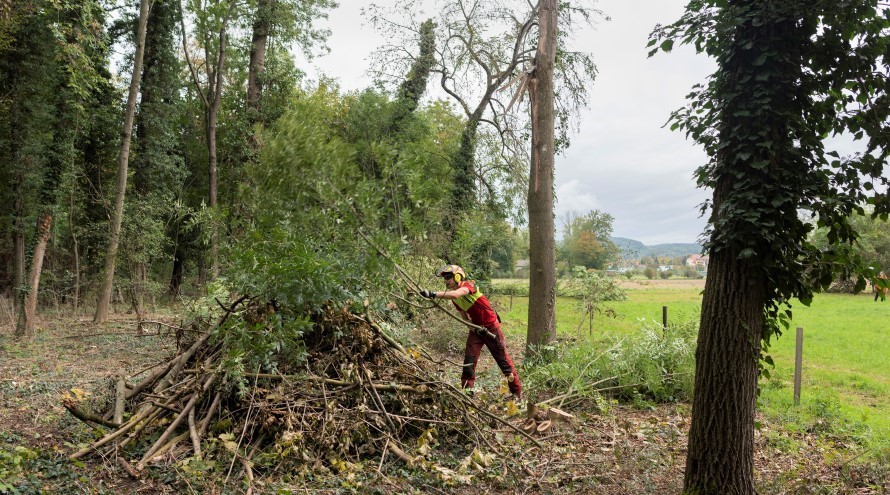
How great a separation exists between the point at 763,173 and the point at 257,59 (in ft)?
61.1

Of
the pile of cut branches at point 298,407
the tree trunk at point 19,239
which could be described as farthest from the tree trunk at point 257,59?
the pile of cut branches at point 298,407

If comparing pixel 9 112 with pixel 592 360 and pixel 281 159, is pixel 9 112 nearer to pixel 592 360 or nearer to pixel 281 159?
pixel 281 159

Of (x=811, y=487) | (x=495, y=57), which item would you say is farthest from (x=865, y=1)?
(x=495, y=57)

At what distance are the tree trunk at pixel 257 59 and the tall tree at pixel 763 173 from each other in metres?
17.2

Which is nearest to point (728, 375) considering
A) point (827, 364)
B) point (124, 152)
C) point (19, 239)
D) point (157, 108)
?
point (827, 364)

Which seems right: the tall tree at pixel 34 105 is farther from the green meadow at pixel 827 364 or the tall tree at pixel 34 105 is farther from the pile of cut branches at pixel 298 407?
the green meadow at pixel 827 364

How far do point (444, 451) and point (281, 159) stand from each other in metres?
3.07

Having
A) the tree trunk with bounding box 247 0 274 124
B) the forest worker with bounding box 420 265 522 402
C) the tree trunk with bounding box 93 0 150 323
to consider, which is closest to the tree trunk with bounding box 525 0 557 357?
the forest worker with bounding box 420 265 522 402

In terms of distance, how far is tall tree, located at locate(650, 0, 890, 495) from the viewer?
3.93 metres

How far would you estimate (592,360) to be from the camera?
7.98 metres

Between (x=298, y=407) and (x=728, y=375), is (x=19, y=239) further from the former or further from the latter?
(x=728, y=375)

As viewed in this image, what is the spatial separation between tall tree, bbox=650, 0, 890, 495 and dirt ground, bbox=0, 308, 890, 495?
0.84 m

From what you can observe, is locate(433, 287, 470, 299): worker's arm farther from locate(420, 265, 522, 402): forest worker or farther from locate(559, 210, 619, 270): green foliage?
locate(559, 210, 619, 270): green foliage

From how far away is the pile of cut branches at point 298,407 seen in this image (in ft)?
15.7
